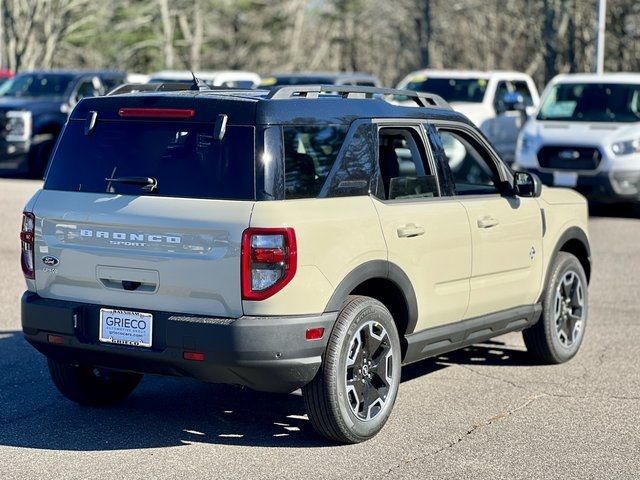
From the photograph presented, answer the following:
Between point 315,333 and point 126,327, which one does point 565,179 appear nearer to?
point 315,333

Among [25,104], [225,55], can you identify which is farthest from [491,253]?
[225,55]

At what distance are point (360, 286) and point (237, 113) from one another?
3.71 ft

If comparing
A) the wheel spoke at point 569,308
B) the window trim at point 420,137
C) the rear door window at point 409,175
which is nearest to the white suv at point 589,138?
the wheel spoke at point 569,308

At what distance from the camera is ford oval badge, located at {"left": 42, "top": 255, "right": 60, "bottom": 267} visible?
6160mm

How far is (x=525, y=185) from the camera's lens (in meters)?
7.51

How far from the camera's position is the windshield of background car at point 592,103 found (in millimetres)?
17234

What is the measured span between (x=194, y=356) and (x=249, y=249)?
58 cm

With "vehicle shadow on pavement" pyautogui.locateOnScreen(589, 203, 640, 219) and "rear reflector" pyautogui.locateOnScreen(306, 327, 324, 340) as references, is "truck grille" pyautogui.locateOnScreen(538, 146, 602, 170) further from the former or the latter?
"rear reflector" pyautogui.locateOnScreen(306, 327, 324, 340)

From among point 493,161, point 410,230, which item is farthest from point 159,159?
point 493,161

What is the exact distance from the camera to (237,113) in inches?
231

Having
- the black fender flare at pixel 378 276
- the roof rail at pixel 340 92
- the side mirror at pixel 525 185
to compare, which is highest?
the roof rail at pixel 340 92

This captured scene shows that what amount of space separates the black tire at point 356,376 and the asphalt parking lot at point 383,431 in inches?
4.8

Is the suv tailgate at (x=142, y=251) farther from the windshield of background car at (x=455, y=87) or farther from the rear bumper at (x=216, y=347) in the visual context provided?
the windshield of background car at (x=455, y=87)

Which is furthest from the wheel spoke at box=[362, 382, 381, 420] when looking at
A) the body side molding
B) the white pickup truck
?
the white pickup truck
